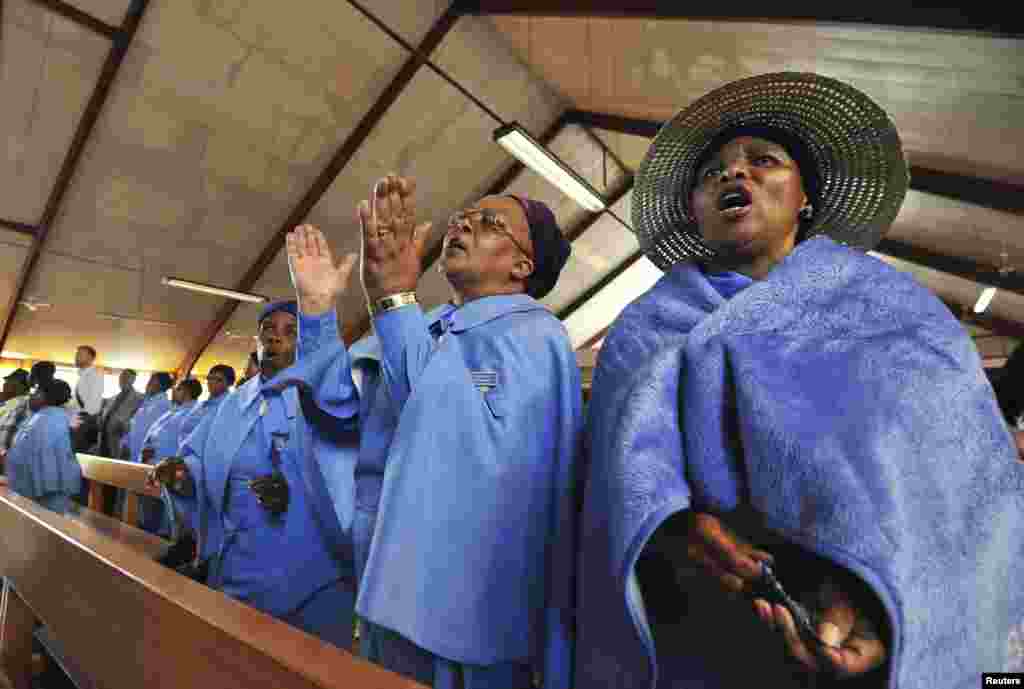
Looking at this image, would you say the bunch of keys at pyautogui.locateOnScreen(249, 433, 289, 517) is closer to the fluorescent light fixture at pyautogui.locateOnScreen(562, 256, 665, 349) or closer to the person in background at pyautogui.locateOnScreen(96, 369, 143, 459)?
the person in background at pyautogui.locateOnScreen(96, 369, 143, 459)

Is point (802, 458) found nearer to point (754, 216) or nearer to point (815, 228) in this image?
point (754, 216)

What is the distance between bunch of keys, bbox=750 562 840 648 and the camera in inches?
21.9

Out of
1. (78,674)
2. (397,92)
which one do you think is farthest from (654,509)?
(397,92)

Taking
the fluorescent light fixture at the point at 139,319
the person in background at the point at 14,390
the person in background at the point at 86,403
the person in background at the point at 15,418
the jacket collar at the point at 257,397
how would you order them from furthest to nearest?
the fluorescent light fixture at the point at 139,319 → the person in background at the point at 86,403 → the person in background at the point at 14,390 → the person in background at the point at 15,418 → the jacket collar at the point at 257,397

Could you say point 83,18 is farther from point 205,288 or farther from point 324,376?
point 324,376

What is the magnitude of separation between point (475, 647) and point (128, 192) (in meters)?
8.13

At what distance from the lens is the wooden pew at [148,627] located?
0.63m

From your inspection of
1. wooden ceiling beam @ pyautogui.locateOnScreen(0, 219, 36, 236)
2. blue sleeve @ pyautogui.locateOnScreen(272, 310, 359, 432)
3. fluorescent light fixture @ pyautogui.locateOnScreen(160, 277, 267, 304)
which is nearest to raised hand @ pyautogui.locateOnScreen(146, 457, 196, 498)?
blue sleeve @ pyautogui.locateOnScreen(272, 310, 359, 432)

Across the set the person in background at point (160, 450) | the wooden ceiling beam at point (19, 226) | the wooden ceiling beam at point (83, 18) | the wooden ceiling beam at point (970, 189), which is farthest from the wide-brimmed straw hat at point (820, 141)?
the wooden ceiling beam at point (19, 226)

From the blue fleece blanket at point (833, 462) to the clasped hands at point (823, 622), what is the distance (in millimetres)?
28

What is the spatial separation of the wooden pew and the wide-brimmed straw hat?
101 cm

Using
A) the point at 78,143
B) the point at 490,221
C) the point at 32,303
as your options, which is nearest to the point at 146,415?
the point at 78,143

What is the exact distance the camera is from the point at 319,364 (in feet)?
4.14

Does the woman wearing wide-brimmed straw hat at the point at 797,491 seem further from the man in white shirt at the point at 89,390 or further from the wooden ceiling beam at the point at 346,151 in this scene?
the man in white shirt at the point at 89,390
